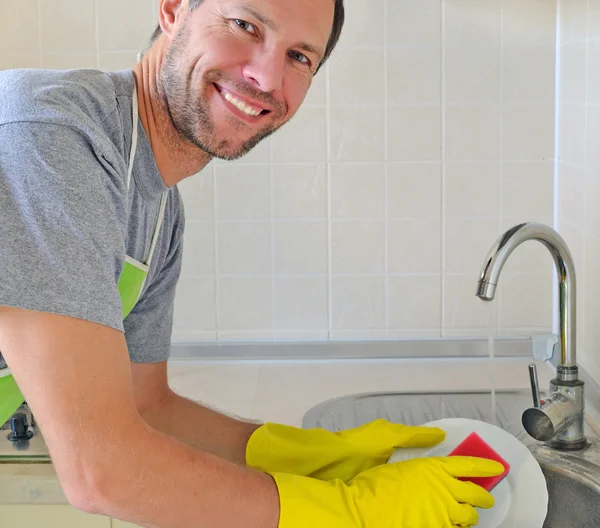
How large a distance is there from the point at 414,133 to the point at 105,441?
1110 mm

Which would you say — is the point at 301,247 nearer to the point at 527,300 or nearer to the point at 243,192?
the point at 243,192

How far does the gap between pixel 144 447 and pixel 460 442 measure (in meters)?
0.50

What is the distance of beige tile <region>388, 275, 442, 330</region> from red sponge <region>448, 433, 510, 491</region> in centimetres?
68

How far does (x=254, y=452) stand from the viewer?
1184 millimetres

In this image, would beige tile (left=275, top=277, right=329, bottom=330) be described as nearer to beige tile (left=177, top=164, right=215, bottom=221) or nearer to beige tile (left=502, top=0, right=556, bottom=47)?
beige tile (left=177, top=164, right=215, bottom=221)

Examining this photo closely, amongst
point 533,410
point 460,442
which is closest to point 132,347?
point 460,442

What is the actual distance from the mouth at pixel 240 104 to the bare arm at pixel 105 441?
13.5 inches

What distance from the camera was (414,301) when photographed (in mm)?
1811

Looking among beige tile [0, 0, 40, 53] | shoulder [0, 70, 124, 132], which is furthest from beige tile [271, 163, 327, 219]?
shoulder [0, 70, 124, 132]

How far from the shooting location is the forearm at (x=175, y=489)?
2.80ft

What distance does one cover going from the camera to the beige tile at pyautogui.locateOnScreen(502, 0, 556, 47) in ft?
5.65

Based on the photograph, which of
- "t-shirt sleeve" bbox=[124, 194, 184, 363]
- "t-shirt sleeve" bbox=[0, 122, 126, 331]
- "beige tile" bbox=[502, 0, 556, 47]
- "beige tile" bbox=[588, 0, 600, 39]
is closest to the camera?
"t-shirt sleeve" bbox=[0, 122, 126, 331]

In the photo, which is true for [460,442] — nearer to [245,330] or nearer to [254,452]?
[254,452]

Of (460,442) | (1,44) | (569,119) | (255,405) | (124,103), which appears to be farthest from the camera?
(1,44)
